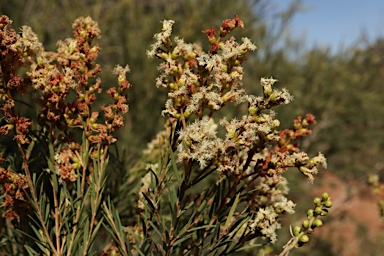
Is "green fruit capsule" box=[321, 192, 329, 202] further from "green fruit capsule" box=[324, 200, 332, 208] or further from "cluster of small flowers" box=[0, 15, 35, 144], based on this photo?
"cluster of small flowers" box=[0, 15, 35, 144]

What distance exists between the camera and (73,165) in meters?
0.50

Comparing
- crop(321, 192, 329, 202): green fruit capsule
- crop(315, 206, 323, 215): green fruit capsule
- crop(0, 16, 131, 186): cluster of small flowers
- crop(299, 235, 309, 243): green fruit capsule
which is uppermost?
crop(0, 16, 131, 186): cluster of small flowers

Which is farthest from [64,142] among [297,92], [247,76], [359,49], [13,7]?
[359,49]

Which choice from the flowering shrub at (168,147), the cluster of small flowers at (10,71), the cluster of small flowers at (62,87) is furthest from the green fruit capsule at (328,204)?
the cluster of small flowers at (10,71)

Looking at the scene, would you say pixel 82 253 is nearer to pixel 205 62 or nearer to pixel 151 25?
pixel 205 62

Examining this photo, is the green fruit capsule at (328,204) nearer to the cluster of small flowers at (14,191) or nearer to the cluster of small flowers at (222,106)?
the cluster of small flowers at (222,106)

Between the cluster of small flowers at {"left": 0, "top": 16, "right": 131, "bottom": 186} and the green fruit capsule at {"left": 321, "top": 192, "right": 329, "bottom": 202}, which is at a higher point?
the cluster of small flowers at {"left": 0, "top": 16, "right": 131, "bottom": 186}

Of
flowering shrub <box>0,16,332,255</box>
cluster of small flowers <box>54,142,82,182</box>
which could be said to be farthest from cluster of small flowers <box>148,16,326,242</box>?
cluster of small flowers <box>54,142,82,182</box>

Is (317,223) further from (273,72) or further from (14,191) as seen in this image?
(273,72)

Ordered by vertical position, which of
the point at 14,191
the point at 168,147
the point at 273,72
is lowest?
the point at 14,191

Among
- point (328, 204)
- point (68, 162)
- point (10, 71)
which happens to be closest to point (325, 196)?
point (328, 204)

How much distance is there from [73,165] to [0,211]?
293 mm

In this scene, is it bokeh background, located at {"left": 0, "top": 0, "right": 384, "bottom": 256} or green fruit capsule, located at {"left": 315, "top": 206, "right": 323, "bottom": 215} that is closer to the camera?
green fruit capsule, located at {"left": 315, "top": 206, "right": 323, "bottom": 215}

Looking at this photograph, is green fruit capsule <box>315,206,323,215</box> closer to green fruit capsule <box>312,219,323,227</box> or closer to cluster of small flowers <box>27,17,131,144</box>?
green fruit capsule <box>312,219,323,227</box>
